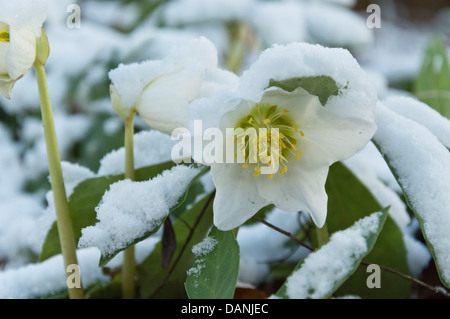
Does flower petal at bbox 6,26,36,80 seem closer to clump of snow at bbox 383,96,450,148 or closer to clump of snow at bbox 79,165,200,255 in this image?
clump of snow at bbox 79,165,200,255

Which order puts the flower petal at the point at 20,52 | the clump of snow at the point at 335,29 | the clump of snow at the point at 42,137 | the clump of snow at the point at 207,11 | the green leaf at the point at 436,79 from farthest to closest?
the clump of snow at the point at 335,29 → the clump of snow at the point at 207,11 → the clump of snow at the point at 42,137 → the green leaf at the point at 436,79 → the flower petal at the point at 20,52

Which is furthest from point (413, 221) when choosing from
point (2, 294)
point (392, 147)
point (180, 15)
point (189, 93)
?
point (180, 15)

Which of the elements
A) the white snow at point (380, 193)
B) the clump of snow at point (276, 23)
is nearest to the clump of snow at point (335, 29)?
the clump of snow at point (276, 23)

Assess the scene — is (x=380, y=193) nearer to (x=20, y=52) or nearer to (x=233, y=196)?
(x=233, y=196)

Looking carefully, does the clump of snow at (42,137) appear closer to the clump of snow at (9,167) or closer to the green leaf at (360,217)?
the clump of snow at (9,167)

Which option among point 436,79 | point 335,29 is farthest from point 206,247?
point 335,29

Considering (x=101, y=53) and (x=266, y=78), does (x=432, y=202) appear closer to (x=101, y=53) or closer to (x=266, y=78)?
(x=266, y=78)
